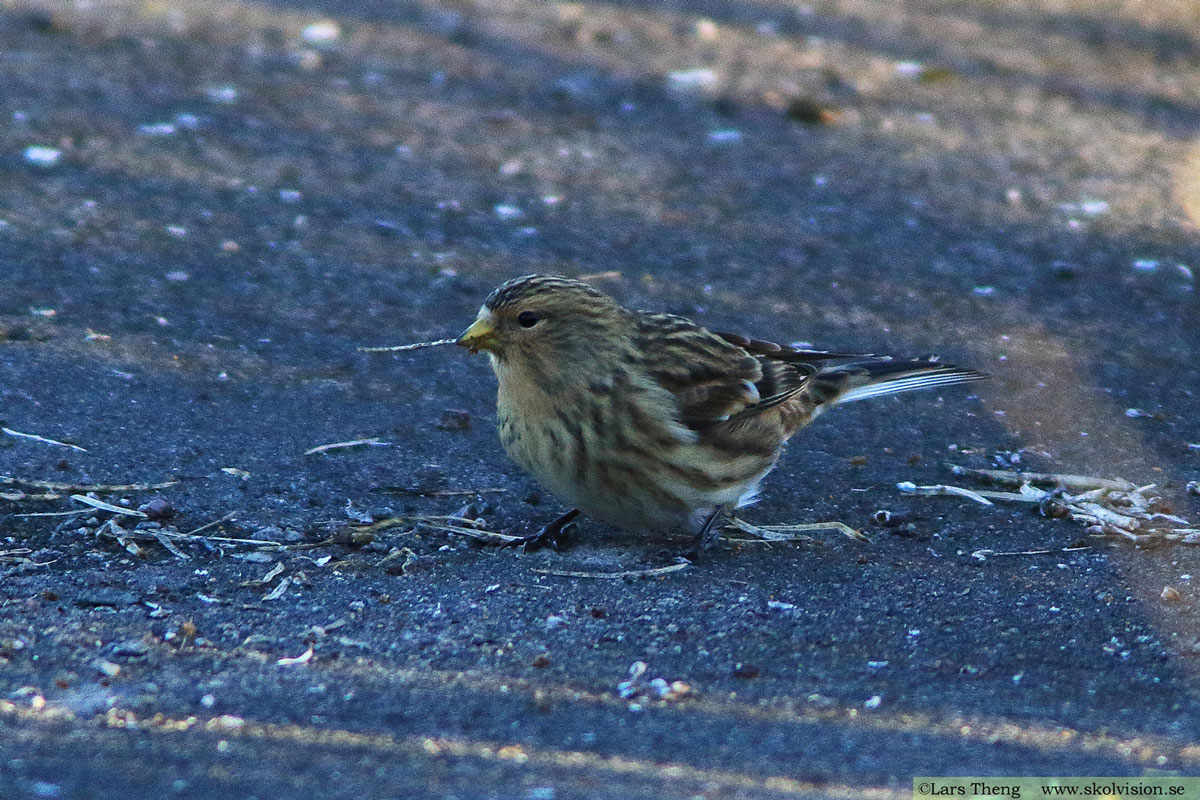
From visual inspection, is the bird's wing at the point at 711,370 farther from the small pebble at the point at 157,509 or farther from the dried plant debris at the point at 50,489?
the dried plant debris at the point at 50,489

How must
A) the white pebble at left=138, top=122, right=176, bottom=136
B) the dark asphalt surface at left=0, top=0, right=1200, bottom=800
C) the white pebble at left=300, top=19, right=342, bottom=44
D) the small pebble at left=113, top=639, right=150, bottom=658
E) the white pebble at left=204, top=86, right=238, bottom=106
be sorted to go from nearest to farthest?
the dark asphalt surface at left=0, top=0, right=1200, bottom=800 → the small pebble at left=113, top=639, right=150, bottom=658 → the white pebble at left=138, top=122, right=176, bottom=136 → the white pebble at left=204, top=86, right=238, bottom=106 → the white pebble at left=300, top=19, right=342, bottom=44

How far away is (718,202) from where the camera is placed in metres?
7.75

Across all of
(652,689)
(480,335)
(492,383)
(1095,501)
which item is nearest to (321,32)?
(492,383)

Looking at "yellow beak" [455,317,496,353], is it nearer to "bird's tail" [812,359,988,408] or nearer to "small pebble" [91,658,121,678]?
"bird's tail" [812,359,988,408]

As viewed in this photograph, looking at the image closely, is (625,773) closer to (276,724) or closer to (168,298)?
(276,724)

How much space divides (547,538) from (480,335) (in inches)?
27.6

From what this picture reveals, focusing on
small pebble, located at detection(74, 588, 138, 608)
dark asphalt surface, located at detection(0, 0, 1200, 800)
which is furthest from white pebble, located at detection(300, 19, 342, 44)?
small pebble, located at detection(74, 588, 138, 608)

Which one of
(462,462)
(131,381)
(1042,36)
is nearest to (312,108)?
(131,381)

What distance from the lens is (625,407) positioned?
15.6ft

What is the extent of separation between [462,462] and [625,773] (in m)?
2.15

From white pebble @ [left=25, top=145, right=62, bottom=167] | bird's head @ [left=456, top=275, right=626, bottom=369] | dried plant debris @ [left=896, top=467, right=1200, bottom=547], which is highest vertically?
bird's head @ [left=456, top=275, right=626, bottom=369]

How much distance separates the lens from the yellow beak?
15.9ft

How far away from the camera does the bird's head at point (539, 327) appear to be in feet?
15.8

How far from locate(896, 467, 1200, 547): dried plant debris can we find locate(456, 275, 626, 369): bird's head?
1311 millimetres
